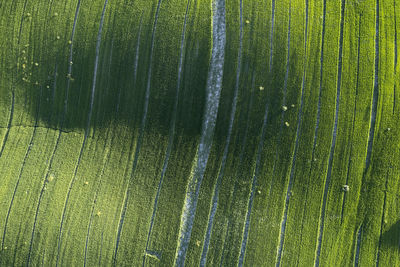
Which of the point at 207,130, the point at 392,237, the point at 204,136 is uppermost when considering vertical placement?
the point at 207,130

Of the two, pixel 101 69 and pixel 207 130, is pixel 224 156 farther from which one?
pixel 101 69

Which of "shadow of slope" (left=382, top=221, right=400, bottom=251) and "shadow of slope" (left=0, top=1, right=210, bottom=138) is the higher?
"shadow of slope" (left=0, top=1, right=210, bottom=138)

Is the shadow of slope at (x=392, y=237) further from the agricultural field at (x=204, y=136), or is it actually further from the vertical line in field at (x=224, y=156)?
the vertical line in field at (x=224, y=156)

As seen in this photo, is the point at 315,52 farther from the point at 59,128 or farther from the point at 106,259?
the point at 106,259

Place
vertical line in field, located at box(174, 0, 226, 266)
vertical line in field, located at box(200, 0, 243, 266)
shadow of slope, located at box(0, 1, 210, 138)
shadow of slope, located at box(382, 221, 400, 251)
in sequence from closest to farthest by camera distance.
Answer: shadow of slope, located at box(382, 221, 400, 251)
vertical line in field, located at box(200, 0, 243, 266)
vertical line in field, located at box(174, 0, 226, 266)
shadow of slope, located at box(0, 1, 210, 138)

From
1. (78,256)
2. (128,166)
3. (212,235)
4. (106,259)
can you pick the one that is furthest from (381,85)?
(78,256)

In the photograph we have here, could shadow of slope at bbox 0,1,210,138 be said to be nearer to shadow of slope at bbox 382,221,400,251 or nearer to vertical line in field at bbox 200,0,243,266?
vertical line in field at bbox 200,0,243,266

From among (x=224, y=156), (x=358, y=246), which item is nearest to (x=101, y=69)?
(x=224, y=156)

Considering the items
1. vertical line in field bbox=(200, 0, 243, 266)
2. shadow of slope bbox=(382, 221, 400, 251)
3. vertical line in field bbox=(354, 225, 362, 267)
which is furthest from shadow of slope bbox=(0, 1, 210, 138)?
shadow of slope bbox=(382, 221, 400, 251)
